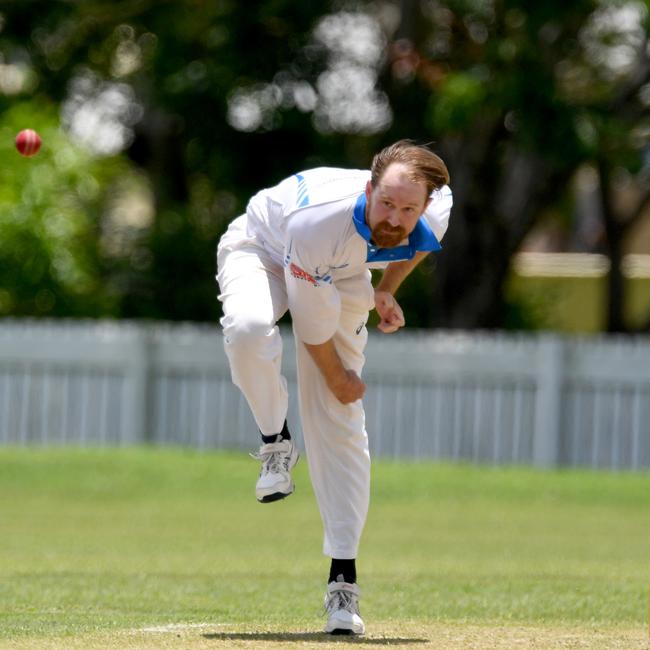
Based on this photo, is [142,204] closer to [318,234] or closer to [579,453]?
[579,453]

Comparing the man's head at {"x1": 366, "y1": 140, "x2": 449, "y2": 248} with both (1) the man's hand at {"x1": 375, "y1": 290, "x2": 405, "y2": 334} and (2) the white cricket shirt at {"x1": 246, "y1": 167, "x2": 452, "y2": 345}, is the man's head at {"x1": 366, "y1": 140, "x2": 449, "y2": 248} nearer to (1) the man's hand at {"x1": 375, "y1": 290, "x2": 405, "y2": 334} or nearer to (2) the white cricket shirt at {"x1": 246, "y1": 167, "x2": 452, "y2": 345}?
(2) the white cricket shirt at {"x1": 246, "y1": 167, "x2": 452, "y2": 345}

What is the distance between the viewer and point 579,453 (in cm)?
1731

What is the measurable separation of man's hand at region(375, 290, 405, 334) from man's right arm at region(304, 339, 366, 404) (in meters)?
0.20

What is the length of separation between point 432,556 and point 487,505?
13.0ft

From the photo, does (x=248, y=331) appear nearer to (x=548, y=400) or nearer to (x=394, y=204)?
(x=394, y=204)

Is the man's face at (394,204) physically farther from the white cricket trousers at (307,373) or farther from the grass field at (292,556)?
the grass field at (292,556)

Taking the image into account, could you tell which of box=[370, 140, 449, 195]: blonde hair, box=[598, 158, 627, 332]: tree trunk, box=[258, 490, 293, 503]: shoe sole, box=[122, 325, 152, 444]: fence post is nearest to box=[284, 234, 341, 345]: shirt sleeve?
box=[370, 140, 449, 195]: blonde hair

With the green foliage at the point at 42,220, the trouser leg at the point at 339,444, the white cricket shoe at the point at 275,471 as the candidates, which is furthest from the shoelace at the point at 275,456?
the green foliage at the point at 42,220

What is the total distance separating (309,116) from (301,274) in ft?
45.2

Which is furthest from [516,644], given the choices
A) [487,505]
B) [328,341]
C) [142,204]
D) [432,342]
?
[142,204]

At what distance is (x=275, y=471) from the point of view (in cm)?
612

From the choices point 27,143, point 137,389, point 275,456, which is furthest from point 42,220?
point 275,456

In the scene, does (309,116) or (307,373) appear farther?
(309,116)

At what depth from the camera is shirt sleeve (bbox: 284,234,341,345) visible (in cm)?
577
